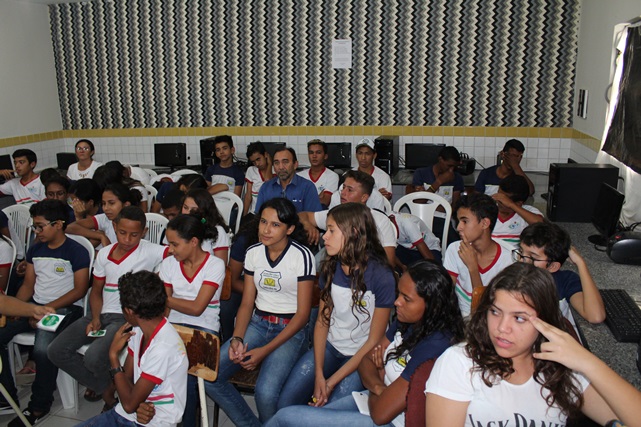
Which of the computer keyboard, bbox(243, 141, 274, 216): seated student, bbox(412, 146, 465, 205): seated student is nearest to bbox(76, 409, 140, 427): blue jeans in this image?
the computer keyboard

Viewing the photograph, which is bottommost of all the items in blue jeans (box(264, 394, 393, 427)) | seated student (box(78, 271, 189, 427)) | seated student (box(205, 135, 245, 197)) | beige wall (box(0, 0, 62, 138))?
blue jeans (box(264, 394, 393, 427))

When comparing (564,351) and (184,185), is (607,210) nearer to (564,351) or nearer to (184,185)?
(564,351)

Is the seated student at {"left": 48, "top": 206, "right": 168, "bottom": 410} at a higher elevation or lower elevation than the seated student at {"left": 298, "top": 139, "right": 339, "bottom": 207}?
lower

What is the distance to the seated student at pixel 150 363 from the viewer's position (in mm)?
2172

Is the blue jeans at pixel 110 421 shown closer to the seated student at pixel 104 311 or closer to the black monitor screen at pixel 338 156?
the seated student at pixel 104 311

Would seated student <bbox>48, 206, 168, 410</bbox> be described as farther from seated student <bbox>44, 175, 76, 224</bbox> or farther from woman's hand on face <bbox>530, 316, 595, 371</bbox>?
woman's hand on face <bbox>530, 316, 595, 371</bbox>

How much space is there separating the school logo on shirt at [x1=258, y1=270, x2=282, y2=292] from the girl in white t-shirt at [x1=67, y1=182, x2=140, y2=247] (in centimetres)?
142

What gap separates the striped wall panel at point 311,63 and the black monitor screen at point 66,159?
28.7 inches

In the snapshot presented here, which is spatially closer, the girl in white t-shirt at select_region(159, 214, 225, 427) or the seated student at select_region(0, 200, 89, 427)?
the girl in white t-shirt at select_region(159, 214, 225, 427)

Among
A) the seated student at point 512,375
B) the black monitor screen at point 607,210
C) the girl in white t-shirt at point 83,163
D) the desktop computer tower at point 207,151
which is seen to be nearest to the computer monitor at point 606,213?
the black monitor screen at point 607,210

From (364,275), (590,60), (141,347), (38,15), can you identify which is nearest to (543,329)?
(364,275)

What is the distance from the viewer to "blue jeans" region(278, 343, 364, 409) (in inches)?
97.2

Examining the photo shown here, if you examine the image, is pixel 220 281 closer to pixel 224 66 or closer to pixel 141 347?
pixel 141 347

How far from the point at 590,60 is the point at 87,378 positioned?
4.90 m
